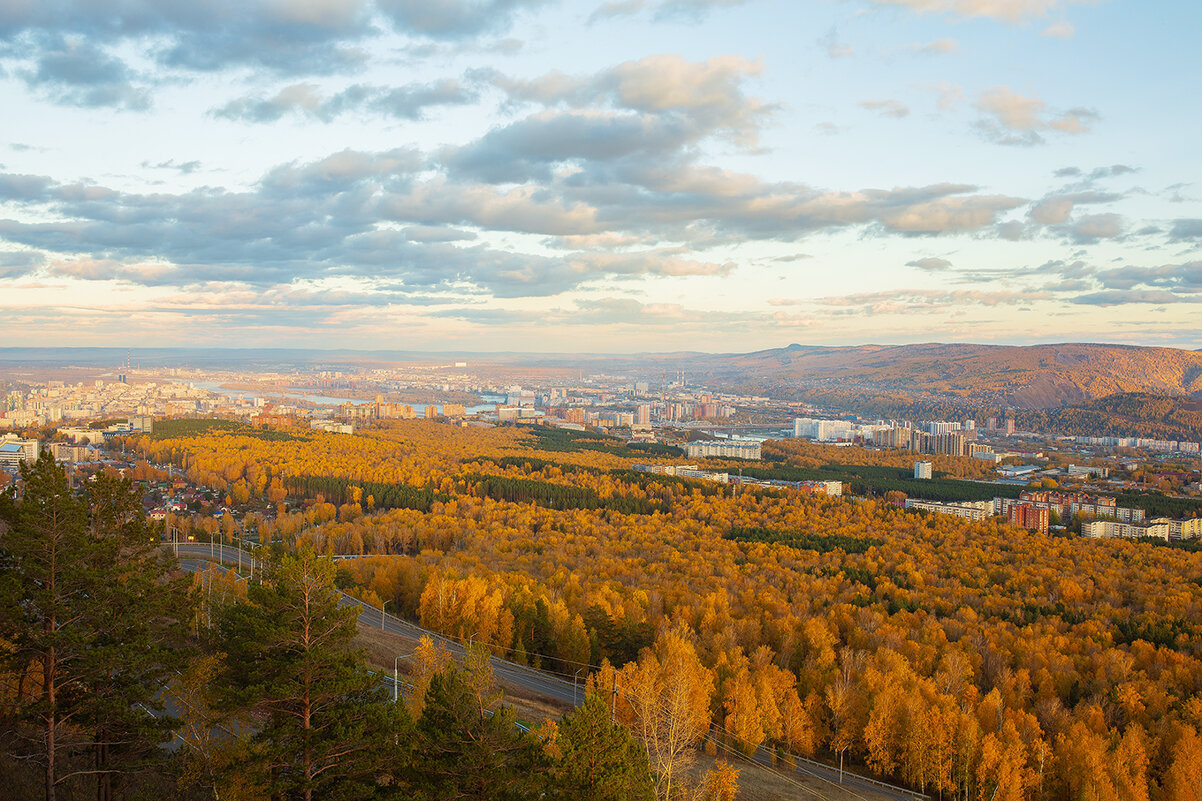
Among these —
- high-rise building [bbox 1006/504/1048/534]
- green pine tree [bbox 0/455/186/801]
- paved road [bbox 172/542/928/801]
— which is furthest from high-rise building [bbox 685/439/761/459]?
green pine tree [bbox 0/455/186/801]

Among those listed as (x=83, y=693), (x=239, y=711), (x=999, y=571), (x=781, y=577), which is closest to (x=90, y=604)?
(x=83, y=693)

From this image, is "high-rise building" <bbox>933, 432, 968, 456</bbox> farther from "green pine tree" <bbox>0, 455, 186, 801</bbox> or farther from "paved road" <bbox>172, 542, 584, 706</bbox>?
"green pine tree" <bbox>0, 455, 186, 801</bbox>

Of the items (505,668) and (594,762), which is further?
(505,668)

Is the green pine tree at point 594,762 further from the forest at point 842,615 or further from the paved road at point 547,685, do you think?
the forest at point 842,615

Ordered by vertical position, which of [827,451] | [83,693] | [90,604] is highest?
Result: [90,604]

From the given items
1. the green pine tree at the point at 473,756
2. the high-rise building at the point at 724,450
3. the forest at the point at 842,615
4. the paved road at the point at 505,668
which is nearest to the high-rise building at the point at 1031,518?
the forest at the point at 842,615

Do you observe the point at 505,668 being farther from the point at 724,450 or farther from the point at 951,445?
the point at 951,445

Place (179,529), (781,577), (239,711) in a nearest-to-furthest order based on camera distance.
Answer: (239,711) < (781,577) < (179,529)

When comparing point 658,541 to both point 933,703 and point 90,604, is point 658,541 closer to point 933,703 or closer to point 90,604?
point 933,703

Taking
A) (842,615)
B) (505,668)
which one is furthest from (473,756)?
(842,615)
